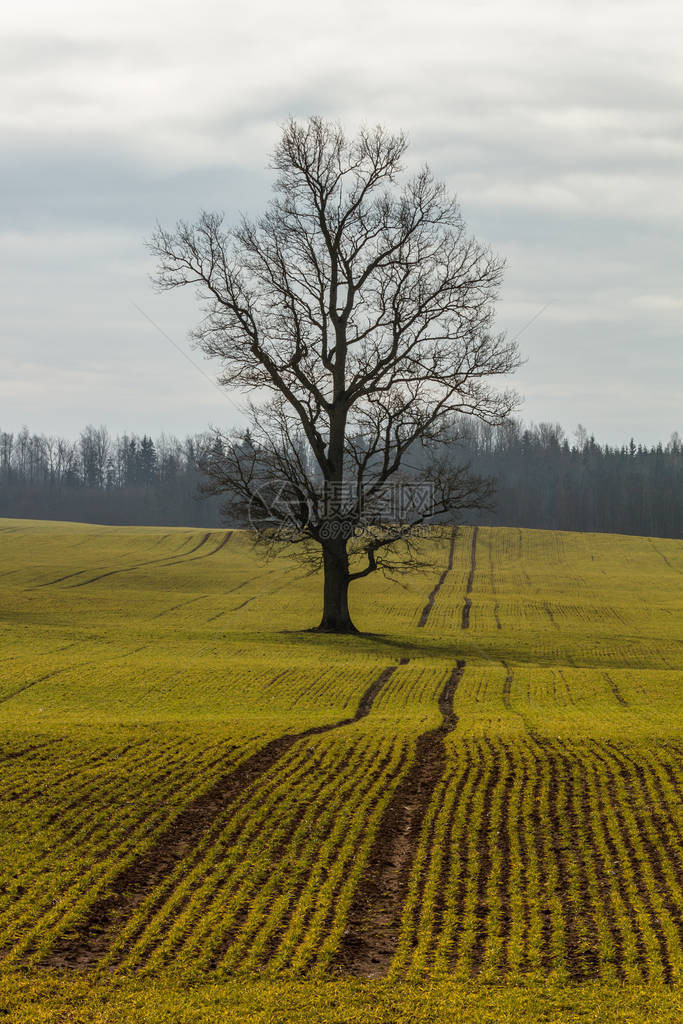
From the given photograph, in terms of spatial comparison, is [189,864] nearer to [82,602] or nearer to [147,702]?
[147,702]

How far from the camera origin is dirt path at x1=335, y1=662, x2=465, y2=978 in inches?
377

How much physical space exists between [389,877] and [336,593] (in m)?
24.8

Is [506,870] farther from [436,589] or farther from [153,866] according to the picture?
[436,589]

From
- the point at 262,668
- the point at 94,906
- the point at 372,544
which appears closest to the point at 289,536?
the point at 372,544

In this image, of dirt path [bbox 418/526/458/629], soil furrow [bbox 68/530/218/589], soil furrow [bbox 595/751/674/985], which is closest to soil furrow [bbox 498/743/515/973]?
soil furrow [bbox 595/751/674/985]

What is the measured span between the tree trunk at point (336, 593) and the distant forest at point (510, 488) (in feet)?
313

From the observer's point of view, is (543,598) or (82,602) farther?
(543,598)

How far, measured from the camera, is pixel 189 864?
38.8 ft

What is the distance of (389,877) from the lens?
37.9 feet

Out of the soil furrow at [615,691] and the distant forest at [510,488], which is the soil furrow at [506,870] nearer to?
the soil furrow at [615,691]

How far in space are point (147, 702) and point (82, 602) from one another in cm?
2195

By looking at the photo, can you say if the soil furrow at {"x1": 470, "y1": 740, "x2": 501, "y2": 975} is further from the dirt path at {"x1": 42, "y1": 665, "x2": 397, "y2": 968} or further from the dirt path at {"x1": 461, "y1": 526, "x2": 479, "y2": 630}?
the dirt path at {"x1": 461, "y1": 526, "x2": 479, "y2": 630}

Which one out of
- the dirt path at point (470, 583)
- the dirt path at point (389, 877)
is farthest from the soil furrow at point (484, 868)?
the dirt path at point (470, 583)

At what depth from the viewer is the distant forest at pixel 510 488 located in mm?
140000
